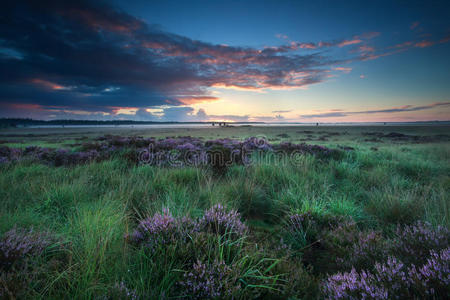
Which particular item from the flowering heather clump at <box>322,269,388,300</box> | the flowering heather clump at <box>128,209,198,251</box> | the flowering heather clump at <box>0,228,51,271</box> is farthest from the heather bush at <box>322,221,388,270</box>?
the flowering heather clump at <box>0,228,51,271</box>

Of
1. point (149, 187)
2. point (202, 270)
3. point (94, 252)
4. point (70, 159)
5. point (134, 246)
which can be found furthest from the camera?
point (70, 159)

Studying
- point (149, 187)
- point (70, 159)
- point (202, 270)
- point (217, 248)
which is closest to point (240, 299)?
point (202, 270)

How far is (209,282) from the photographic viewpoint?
1.62 meters

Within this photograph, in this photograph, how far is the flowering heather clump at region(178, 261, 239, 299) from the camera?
1.62 meters

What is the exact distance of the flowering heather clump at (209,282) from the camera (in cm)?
162

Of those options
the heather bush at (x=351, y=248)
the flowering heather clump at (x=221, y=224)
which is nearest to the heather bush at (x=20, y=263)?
the flowering heather clump at (x=221, y=224)

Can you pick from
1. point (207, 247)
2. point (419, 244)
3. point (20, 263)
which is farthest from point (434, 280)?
point (20, 263)

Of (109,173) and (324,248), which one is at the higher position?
(109,173)

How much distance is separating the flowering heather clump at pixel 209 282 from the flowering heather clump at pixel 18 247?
5.13 feet

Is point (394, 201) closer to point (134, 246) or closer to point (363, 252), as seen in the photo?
point (363, 252)

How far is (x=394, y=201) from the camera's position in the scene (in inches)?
153

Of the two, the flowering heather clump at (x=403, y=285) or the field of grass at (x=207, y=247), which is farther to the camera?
the field of grass at (x=207, y=247)

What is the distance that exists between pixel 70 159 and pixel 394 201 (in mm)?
10569

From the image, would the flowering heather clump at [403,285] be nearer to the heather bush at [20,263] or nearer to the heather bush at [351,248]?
the heather bush at [351,248]
